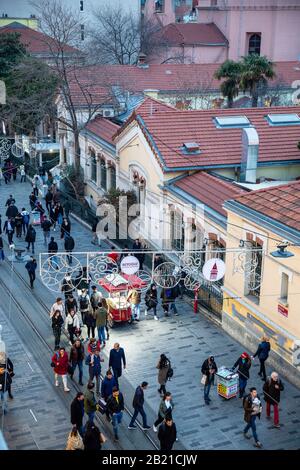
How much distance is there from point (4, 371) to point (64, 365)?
153 cm

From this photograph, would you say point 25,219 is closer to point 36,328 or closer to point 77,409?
point 36,328

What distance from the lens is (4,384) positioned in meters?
16.4

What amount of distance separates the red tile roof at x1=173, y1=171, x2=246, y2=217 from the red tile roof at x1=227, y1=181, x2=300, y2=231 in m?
1.91

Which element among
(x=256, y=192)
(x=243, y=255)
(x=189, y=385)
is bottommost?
(x=189, y=385)

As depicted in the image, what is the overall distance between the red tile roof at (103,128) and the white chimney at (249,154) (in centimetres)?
747

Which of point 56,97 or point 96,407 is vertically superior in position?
point 56,97

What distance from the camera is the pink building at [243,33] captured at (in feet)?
207

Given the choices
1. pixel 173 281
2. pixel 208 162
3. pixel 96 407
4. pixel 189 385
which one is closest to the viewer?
pixel 96 407

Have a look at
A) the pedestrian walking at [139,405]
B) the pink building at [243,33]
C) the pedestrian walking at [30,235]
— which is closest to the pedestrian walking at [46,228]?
the pedestrian walking at [30,235]

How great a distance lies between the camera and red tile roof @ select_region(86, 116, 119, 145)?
32781 mm

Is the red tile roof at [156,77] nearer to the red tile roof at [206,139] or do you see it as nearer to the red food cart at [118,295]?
the red tile roof at [206,139]

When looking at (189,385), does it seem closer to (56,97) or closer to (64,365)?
(64,365)

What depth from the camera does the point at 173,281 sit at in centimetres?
2250

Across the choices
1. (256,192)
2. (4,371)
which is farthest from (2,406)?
(256,192)
